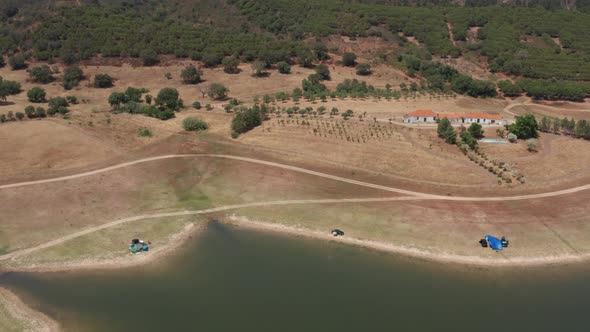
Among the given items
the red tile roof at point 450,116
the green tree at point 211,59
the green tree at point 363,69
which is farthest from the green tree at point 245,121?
the green tree at point 363,69

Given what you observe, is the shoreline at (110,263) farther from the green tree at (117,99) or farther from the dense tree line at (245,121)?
the green tree at (117,99)

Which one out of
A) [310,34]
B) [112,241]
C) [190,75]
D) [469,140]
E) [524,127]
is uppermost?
[310,34]

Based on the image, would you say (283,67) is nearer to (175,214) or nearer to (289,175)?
(289,175)

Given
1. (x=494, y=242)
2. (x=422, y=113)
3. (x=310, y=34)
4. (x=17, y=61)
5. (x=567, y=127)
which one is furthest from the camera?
(x=310, y=34)

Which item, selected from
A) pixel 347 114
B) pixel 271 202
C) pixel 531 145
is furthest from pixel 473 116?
pixel 271 202

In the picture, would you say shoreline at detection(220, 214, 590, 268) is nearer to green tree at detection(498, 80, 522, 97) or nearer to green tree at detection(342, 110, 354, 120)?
green tree at detection(342, 110, 354, 120)

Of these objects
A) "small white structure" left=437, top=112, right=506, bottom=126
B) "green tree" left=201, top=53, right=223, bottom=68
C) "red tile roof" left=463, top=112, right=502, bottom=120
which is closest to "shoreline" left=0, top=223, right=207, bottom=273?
"small white structure" left=437, top=112, right=506, bottom=126
